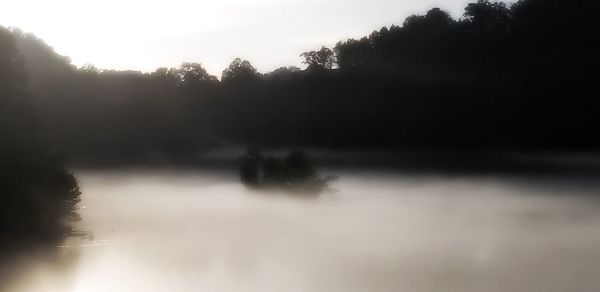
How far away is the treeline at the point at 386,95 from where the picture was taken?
56750mm

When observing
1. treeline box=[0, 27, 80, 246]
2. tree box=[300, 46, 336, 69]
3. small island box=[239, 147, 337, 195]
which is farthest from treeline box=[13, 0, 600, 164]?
treeline box=[0, 27, 80, 246]

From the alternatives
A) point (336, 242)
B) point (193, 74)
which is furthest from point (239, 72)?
point (336, 242)

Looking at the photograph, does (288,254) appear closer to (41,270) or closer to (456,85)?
(41,270)

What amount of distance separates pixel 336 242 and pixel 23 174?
846 cm

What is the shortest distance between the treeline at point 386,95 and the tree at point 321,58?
90 mm

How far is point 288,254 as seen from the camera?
86.9 ft

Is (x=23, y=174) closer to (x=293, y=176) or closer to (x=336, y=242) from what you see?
(x=336, y=242)

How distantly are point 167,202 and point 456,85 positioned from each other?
23091 mm

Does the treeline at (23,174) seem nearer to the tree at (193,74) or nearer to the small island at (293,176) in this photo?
the small island at (293,176)

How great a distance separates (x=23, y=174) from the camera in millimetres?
27328

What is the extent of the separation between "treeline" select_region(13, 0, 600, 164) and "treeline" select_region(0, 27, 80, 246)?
22541 mm

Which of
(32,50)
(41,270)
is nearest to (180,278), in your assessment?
(41,270)

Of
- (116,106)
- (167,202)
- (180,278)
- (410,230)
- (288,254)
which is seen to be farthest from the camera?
(116,106)

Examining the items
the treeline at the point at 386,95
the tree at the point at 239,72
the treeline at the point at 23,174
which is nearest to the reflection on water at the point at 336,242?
the treeline at the point at 23,174
